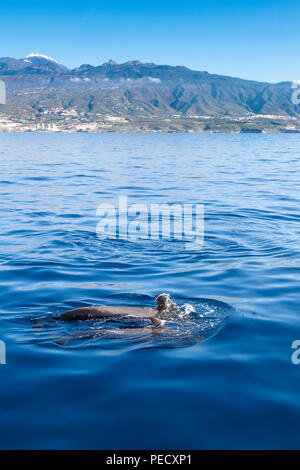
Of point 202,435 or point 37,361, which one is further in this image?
point 37,361

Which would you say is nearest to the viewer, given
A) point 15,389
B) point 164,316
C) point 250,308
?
point 15,389

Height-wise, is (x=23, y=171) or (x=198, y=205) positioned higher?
(x=23, y=171)

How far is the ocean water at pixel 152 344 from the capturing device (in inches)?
214

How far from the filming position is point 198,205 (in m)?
23.3

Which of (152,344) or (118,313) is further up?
(118,313)

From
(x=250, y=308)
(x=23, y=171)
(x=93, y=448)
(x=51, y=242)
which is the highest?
(x=23, y=171)

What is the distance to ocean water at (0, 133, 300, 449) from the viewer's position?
5.43 meters

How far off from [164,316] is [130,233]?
27.6ft

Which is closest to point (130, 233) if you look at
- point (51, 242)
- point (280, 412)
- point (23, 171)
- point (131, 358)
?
point (51, 242)

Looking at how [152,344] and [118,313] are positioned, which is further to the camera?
[118,313]

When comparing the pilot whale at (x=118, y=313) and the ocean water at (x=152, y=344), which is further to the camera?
the pilot whale at (x=118, y=313)

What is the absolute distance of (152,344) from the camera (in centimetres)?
774

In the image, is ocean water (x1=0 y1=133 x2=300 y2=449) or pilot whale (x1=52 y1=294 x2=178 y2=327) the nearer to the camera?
ocean water (x1=0 y1=133 x2=300 y2=449)

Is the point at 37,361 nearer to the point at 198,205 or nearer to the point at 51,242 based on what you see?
the point at 51,242
